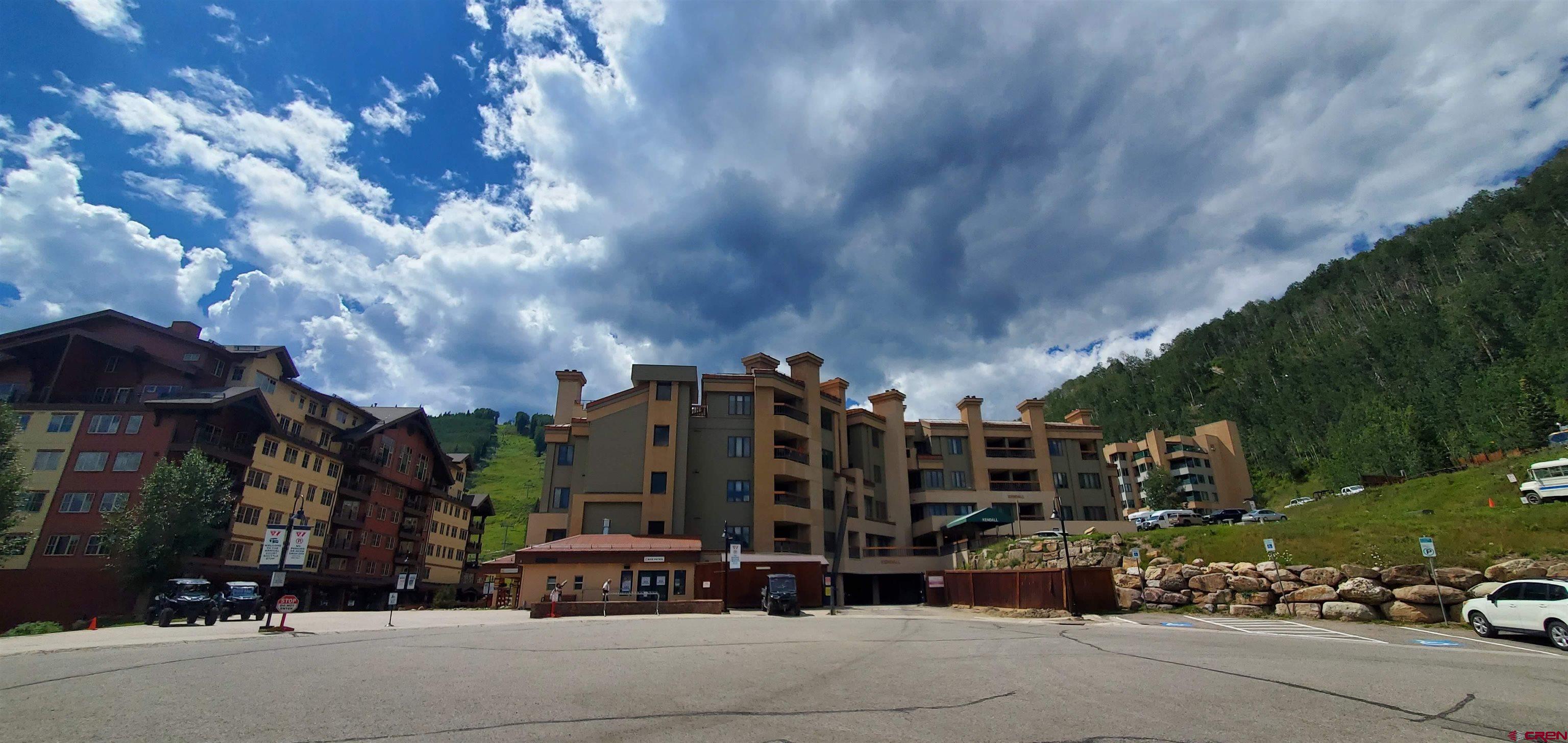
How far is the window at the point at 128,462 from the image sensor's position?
44125 millimetres

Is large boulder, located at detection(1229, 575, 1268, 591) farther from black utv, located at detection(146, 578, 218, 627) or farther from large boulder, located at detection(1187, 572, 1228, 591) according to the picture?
black utv, located at detection(146, 578, 218, 627)

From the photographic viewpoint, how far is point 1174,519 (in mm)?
45344

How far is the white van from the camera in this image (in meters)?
44.8

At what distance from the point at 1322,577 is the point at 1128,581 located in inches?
303

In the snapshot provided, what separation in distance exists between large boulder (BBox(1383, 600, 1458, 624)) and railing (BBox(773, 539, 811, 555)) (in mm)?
34428

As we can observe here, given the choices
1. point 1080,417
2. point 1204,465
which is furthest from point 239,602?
point 1204,465

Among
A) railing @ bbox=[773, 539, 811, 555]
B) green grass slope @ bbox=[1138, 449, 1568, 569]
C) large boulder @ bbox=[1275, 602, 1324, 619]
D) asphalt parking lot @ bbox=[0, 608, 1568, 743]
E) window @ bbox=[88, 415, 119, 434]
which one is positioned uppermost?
window @ bbox=[88, 415, 119, 434]

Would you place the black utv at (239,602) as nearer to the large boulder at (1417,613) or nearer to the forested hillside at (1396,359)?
the large boulder at (1417,613)

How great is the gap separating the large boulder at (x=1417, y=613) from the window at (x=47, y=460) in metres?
72.4

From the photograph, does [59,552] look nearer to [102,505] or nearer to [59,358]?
[102,505]

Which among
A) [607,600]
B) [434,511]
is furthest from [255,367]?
[607,600]

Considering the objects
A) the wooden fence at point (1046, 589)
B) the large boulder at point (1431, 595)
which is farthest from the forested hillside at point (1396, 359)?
the wooden fence at point (1046, 589)

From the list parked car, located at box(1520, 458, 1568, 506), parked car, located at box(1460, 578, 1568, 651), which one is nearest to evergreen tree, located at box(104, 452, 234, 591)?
parked car, located at box(1460, 578, 1568, 651)

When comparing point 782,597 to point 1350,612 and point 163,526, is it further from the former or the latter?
point 163,526
